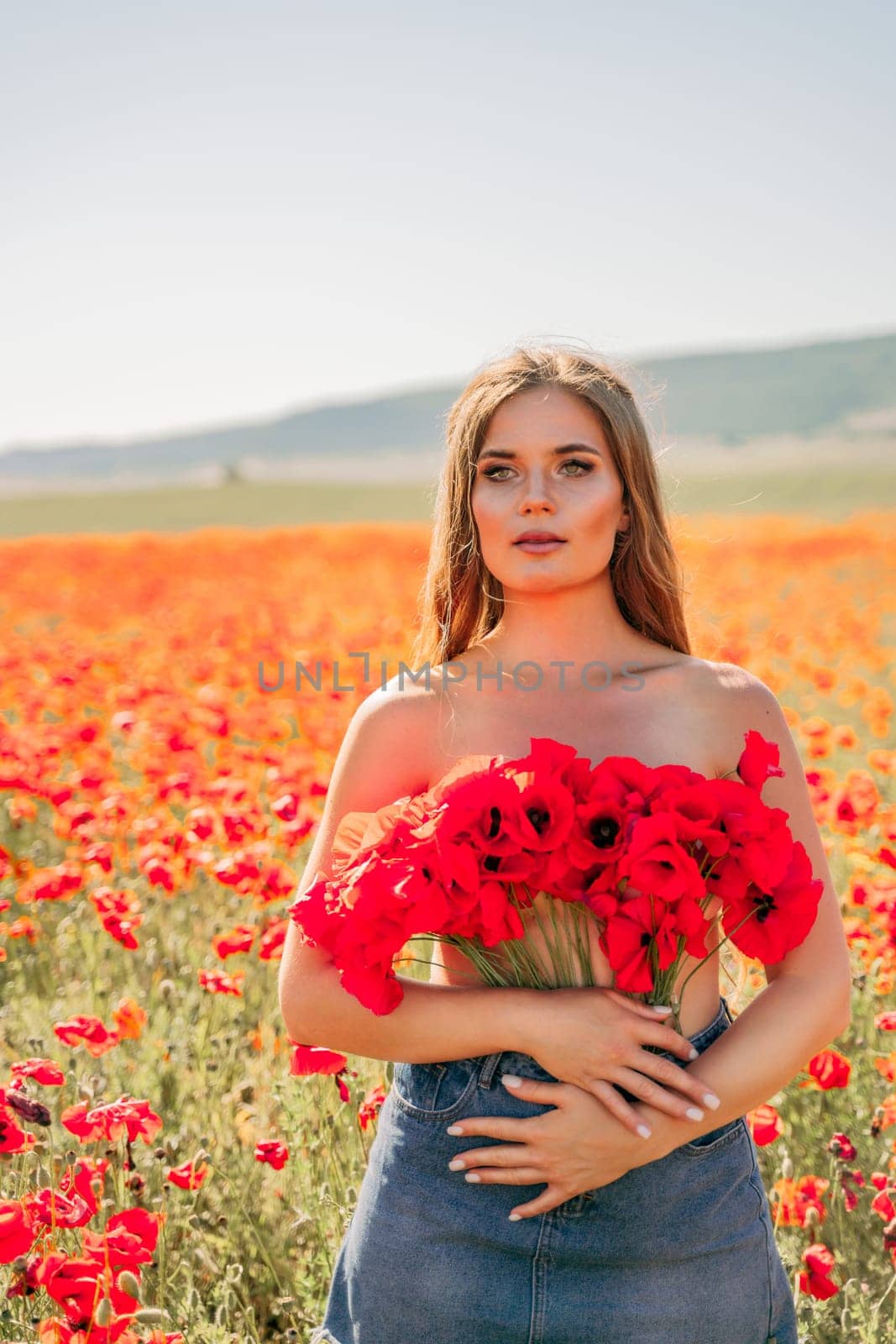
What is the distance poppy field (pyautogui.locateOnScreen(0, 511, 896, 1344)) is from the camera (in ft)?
7.90

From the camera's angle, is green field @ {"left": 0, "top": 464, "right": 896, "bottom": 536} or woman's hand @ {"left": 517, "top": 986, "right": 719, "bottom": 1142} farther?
green field @ {"left": 0, "top": 464, "right": 896, "bottom": 536}

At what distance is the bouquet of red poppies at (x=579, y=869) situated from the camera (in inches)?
65.9

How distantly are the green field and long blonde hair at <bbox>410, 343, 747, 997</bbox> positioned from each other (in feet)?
114

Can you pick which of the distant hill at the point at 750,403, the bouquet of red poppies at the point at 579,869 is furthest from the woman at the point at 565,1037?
the distant hill at the point at 750,403

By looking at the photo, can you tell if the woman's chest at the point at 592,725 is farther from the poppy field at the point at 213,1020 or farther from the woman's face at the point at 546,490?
the poppy field at the point at 213,1020

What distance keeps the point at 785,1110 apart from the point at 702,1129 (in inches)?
74.6

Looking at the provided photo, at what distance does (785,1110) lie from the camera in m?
3.52

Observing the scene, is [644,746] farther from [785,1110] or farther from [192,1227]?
[785,1110]

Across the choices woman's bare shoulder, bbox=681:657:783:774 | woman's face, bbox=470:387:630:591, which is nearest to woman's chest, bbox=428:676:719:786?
woman's bare shoulder, bbox=681:657:783:774

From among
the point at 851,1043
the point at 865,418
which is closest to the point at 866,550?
the point at 851,1043

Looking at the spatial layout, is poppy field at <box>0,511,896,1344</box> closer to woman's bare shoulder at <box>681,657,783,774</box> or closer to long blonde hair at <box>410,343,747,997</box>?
long blonde hair at <box>410,343,747,997</box>

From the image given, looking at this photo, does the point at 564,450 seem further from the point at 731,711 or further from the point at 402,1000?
the point at 402,1000

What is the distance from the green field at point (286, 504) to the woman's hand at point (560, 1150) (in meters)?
35.6

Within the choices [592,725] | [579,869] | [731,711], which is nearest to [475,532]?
[592,725]
